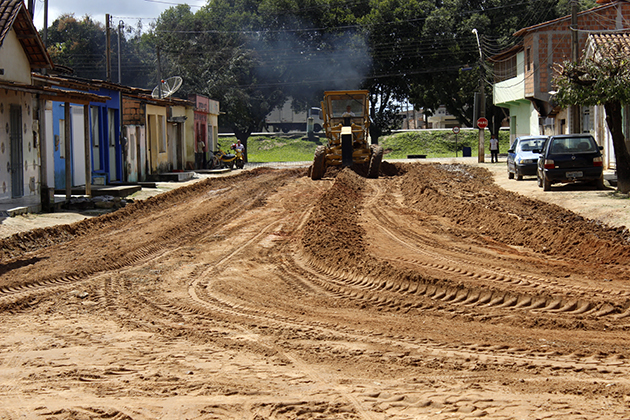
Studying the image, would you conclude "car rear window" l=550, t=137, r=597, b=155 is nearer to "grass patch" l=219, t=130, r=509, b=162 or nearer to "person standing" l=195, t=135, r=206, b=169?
"person standing" l=195, t=135, r=206, b=169

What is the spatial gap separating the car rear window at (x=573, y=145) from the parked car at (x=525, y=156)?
13.1 feet

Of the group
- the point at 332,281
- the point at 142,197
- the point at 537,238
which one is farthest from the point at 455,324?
the point at 142,197

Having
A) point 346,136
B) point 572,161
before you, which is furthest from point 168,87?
point 572,161

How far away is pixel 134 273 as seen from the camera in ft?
31.1

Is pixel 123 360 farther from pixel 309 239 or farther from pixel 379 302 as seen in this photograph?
pixel 309 239

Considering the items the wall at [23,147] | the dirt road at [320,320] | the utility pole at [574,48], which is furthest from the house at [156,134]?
the utility pole at [574,48]

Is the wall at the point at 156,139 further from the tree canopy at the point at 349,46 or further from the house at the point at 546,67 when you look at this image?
the tree canopy at the point at 349,46

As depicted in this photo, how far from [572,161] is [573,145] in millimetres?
629

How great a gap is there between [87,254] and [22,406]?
6348 mm

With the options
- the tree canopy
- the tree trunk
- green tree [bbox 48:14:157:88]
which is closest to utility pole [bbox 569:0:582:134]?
the tree trunk

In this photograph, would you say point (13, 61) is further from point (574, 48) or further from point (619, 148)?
point (574, 48)

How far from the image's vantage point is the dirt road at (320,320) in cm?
478

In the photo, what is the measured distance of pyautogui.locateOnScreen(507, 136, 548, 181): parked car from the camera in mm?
24453

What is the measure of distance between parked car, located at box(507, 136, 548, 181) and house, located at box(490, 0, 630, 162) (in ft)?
8.77
